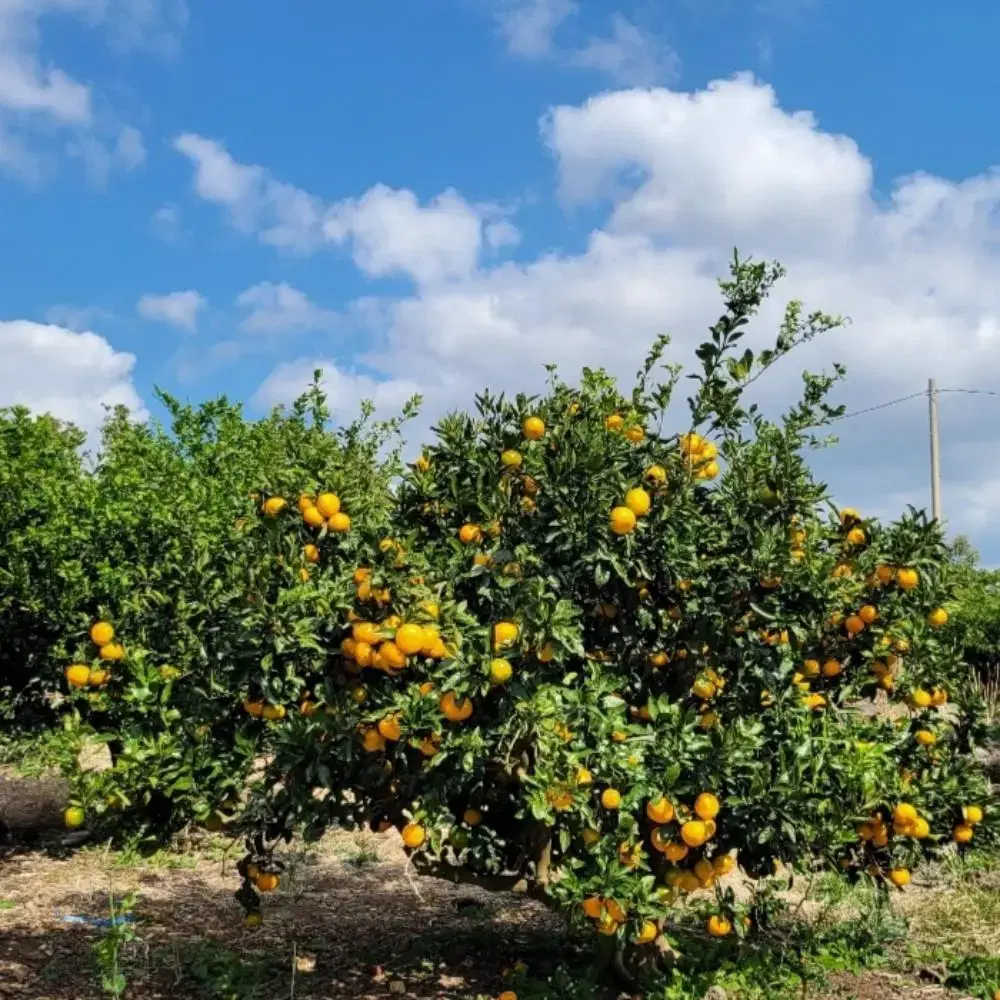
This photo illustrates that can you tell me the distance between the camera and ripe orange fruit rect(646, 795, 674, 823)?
385 cm

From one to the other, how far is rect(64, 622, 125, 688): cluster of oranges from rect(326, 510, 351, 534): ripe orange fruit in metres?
1.05

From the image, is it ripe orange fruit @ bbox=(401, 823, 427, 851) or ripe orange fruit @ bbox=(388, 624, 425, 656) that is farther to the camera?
ripe orange fruit @ bbox=(401, 823, 427, 851)

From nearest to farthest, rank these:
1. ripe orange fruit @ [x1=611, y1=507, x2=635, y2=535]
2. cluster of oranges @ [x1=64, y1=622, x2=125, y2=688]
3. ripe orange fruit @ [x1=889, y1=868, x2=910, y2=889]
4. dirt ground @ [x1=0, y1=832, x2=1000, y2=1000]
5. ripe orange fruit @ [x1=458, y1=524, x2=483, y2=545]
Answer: ripe orange fruit @ [x1=611, y1=507, x2=635, y2=535], ripe orange fruit @ [x1=458, y1=524, x2=483, y2=545], cluster of oranges @ [x1=64, y1=622, x2=125, y2=688], ripe orange fruit @ [x1=889, y1=868, x2=910, y2=889], dirt ground @ [x1=0, y1=832, x2=1000, y2=1000]

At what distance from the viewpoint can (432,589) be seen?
3.86 meters

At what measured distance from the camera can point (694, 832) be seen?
3.83 meters

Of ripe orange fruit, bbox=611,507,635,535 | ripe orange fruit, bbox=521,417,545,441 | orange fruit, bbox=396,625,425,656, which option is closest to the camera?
orange fruit, bbox=396,625,425,656

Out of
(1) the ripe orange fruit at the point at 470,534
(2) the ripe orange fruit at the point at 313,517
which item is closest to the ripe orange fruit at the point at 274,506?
(2) the ripe orange fruit at the point at 313,517

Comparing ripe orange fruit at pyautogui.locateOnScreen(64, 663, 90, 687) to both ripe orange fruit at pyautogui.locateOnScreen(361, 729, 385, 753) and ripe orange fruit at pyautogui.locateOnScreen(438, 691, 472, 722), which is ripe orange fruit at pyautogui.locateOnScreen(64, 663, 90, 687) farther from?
ripe orange fruit at pyautogui.locateOnScreen(438, 691, 472, 722)

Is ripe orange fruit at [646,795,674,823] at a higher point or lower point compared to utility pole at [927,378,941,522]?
lower

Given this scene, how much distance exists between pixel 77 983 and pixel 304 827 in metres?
2.38

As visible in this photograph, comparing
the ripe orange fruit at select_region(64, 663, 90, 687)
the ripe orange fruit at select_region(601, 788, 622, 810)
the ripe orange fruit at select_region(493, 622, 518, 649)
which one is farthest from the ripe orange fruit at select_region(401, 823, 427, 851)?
the ripe orange fruit at select_region(64, 663, 90, 687)

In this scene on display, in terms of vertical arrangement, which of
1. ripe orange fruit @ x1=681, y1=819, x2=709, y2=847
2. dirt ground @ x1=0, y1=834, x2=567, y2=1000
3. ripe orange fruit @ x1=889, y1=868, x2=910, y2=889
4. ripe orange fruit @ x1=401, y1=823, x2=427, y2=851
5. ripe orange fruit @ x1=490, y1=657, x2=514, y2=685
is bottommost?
dirt ground @ x1=0, y1=834, x2=567, y2=1000

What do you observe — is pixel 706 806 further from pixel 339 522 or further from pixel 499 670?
pixel 339 522

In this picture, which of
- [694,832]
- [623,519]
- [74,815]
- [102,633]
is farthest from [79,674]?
[694,832]
